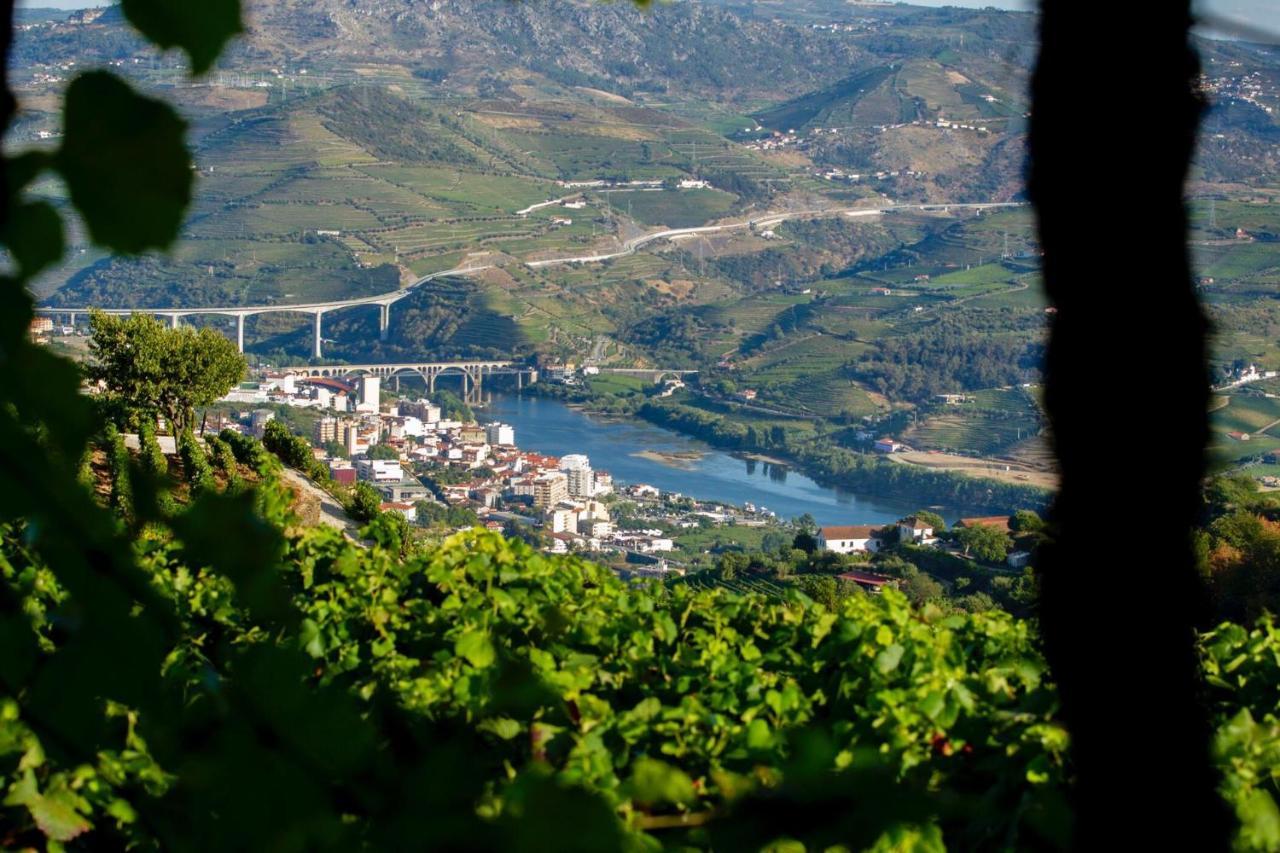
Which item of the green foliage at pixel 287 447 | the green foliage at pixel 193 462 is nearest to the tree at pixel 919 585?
the green foliage at pixel 287 447

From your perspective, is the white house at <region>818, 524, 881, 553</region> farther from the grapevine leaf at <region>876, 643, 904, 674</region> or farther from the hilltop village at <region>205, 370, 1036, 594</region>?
the grapevine leaf at <region>876, 643, 904, 674</region>

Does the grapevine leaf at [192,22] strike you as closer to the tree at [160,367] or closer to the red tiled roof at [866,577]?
the tree at [160,367]

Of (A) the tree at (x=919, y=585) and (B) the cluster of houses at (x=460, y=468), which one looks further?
(B) the cluster of houses at (x=460, y=468)

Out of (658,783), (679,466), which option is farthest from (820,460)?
(658,783)

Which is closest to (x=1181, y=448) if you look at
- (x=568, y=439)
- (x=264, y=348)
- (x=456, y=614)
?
(x=456, y=614)

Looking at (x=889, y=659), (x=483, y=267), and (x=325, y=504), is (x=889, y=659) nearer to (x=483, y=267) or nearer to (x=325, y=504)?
(x=325, y=504)

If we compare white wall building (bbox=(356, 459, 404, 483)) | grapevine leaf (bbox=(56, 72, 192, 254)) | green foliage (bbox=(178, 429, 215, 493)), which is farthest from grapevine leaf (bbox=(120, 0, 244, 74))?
white wall building (bbox=(356, 459, 404, 483))
